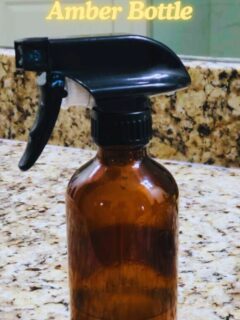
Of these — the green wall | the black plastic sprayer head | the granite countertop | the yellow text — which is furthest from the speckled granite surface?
the green wall

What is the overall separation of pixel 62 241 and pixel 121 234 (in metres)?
0.16

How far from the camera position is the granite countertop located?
409mm

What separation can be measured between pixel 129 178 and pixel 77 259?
0.06m

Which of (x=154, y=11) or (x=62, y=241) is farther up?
(x=154, y=11)

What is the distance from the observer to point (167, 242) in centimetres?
36

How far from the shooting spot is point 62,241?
1.67ft

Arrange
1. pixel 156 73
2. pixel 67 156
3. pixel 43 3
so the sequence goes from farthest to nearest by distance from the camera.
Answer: pixel 43 3 → pixel 67 156 → pixel 156 73

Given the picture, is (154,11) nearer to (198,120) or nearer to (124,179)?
(198,120)

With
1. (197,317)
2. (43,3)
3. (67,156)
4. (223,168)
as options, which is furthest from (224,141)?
(43,3)

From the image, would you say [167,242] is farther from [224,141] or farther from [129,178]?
[224,141]

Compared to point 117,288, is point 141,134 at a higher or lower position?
higher

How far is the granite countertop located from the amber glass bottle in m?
0.04

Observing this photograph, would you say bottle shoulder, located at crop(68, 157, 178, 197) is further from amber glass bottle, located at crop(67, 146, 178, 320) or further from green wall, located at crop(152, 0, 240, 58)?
green wall, located at crop(152, 0, 240, 58)

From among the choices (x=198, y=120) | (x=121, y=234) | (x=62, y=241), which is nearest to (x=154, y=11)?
(x=198, y=120)
